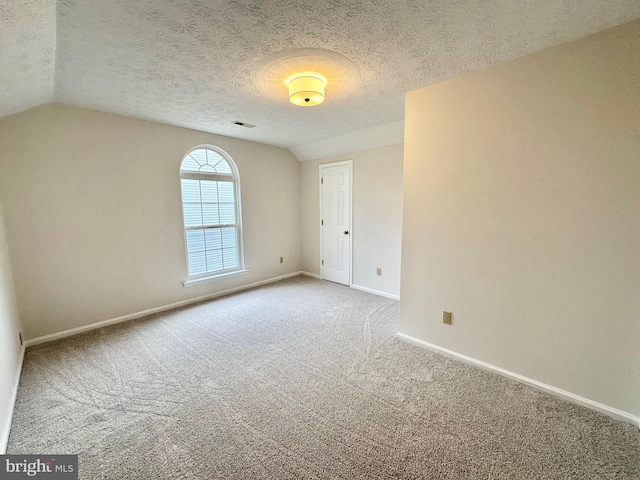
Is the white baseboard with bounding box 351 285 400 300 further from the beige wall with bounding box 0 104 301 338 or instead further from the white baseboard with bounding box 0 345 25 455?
the white baseboard with bounding box 0 345 25 455

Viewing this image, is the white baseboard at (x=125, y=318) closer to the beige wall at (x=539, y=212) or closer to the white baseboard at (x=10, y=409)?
the white baseboard at (x=10, y=409)

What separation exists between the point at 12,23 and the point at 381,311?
12.1 feet

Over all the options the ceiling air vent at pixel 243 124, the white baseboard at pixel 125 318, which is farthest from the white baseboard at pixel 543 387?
the ceiling air vent at pixel 243 124

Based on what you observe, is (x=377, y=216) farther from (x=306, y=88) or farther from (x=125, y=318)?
(x=125, y=318)

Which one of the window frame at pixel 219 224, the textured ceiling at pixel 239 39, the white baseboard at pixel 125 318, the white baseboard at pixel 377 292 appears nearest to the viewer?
the textured ceiling at pixel 239 39

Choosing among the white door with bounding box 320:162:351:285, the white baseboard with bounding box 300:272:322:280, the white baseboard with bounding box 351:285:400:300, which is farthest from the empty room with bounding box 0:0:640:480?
the white baseboard with bounding box 300:272:322:280

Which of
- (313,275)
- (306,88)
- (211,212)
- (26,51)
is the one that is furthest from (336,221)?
(26,51)

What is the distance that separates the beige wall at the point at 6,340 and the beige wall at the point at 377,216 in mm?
3757

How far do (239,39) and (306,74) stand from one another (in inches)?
21.9

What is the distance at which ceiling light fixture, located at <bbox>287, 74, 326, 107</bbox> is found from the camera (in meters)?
2.01

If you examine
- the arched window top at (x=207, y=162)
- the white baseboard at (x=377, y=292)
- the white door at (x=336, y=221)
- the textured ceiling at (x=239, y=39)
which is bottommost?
the white baseboard at (x=377, y=292)

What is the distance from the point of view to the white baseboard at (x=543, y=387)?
169 centimetres

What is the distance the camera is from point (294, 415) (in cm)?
175

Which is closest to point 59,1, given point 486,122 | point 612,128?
point 486,122
